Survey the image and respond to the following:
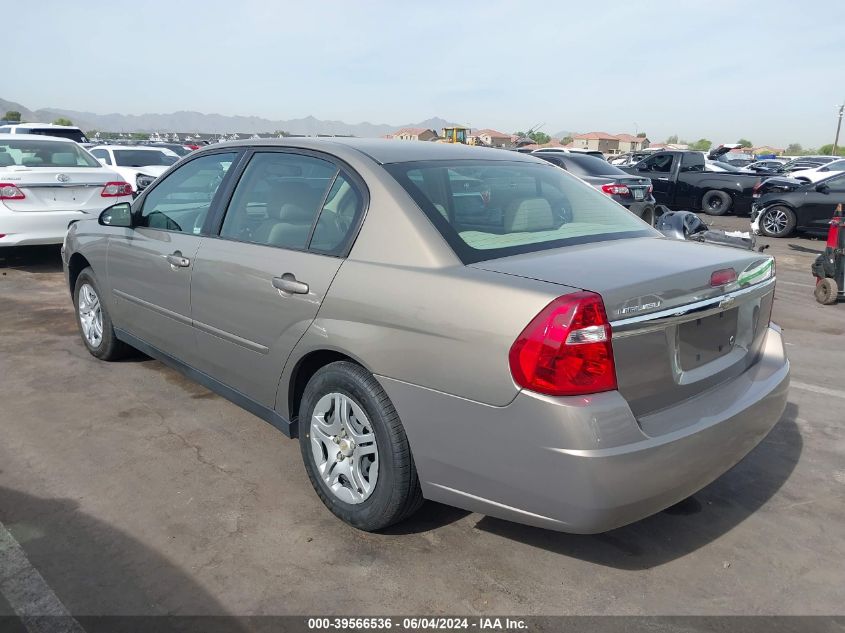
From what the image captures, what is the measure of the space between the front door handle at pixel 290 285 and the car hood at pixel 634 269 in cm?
86

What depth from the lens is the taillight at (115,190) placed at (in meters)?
8.59

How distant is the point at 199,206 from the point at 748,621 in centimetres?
339

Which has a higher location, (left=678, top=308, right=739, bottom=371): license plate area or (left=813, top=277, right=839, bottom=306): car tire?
(left=678, top=308, right=739, bottom=371): license plate area

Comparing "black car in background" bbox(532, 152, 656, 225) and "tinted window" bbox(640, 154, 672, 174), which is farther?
"tinted window" bbox(640, 154, 672, 174)

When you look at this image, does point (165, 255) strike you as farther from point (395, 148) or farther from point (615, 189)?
point (615, 189)

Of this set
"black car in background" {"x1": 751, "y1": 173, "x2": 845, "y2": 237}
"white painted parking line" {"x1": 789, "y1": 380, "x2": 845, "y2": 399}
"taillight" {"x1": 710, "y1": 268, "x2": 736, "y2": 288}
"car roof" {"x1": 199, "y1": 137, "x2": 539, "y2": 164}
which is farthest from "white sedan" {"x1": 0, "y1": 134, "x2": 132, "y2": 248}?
"black car in background" {"x1": 751, "y1": 173, "x2": 845, "y2": 237}

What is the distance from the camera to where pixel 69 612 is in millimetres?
2504

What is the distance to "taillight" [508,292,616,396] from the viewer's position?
230cm

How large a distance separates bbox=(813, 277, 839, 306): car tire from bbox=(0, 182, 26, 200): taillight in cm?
901

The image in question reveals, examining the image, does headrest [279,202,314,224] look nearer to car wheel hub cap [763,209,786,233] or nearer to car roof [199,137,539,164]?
car roof [199,137,539,164]

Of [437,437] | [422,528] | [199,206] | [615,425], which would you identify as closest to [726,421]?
[615,425]

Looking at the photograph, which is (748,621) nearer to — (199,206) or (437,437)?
(437,437)

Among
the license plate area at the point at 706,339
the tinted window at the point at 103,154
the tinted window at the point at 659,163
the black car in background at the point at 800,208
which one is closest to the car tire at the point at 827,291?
the license plate area at the point at 706,339

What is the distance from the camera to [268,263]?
3.31 meters
